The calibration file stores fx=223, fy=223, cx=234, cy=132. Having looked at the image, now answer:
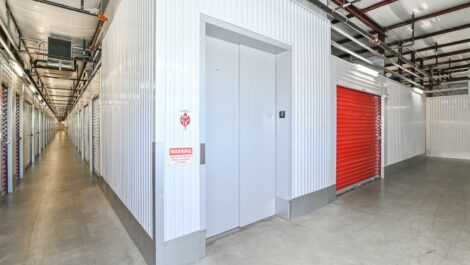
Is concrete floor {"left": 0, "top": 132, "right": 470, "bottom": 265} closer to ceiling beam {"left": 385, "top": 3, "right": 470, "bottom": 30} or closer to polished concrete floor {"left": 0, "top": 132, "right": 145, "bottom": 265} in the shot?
polished concrete floor {"left": 0, "top": 132, "right": 145, "bottom": 265}

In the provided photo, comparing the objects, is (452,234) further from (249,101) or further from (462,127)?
(462,127)

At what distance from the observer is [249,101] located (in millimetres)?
3445

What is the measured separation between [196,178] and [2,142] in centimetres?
536

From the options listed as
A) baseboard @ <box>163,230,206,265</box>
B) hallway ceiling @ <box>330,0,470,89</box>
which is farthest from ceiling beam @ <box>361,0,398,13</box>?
baseboard @ <box>163,230,206,265</box>

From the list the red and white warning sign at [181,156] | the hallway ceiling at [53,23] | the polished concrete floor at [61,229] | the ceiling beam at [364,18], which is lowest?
the polished concrete floor at [61,229]

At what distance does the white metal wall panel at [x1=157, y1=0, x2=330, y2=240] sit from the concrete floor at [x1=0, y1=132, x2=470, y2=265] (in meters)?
0.65

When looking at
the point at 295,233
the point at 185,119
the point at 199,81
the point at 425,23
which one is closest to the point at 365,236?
the point at 295,233

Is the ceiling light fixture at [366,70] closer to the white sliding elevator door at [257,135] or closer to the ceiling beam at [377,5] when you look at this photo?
the ceiling beam at [377,5]

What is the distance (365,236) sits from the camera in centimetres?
304

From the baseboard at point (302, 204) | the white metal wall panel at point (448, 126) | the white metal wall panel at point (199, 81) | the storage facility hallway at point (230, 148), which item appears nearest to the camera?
the white metal wall panel at point (199, 81)

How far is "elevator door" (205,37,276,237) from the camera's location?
3.04m

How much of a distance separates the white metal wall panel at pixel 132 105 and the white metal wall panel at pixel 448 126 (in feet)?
42.6

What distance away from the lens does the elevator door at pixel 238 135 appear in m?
3.04

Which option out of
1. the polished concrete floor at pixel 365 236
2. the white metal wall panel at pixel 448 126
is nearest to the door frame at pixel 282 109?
the polished concrete floor at pixel 365 236
